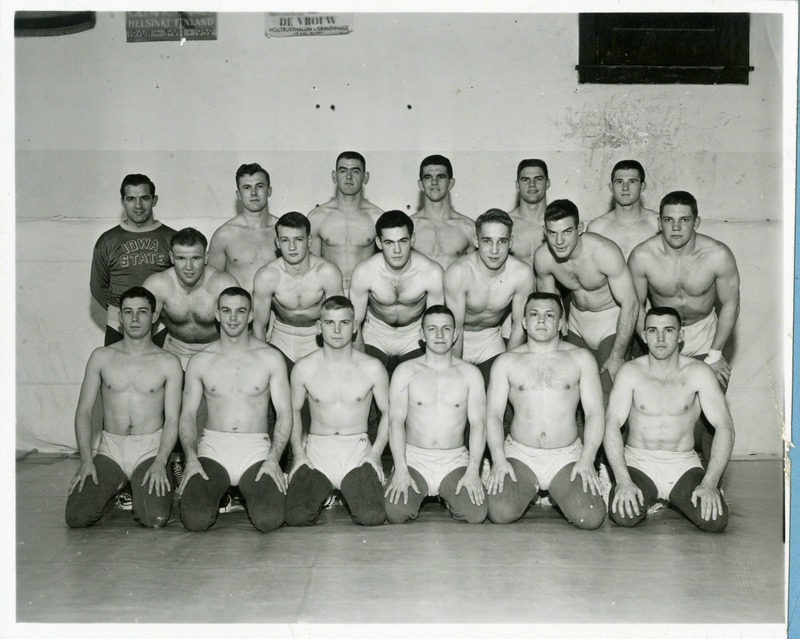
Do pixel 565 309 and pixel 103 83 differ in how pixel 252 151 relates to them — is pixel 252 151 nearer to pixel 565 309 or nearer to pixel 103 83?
pixel 103 83

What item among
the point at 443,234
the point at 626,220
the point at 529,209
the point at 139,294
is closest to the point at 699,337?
the point at 626,220

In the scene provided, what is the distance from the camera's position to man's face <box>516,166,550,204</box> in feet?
21.7

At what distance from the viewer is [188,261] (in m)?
6.07

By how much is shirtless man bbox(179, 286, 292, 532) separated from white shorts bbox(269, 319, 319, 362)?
2.28 feet

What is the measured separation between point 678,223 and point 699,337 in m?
0.91

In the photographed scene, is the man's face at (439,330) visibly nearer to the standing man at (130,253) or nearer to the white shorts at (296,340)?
the white shorts at (296,340)

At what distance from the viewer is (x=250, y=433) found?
19.0 ft

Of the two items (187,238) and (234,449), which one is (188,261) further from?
(234,449)

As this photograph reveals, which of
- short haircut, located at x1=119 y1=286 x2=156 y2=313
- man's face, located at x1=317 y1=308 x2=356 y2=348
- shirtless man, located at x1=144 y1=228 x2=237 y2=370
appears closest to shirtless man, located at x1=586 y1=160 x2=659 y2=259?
man's face, located at x1=317 y1=308 x2=356 y2=348

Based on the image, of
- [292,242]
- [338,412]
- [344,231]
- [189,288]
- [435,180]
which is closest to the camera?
[338,412]

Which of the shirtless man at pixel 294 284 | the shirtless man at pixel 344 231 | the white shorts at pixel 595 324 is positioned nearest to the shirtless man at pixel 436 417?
the shirtless man at pixel 294 284

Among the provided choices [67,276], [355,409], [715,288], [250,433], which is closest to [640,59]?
[715,288]

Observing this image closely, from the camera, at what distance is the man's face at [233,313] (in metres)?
5.73
